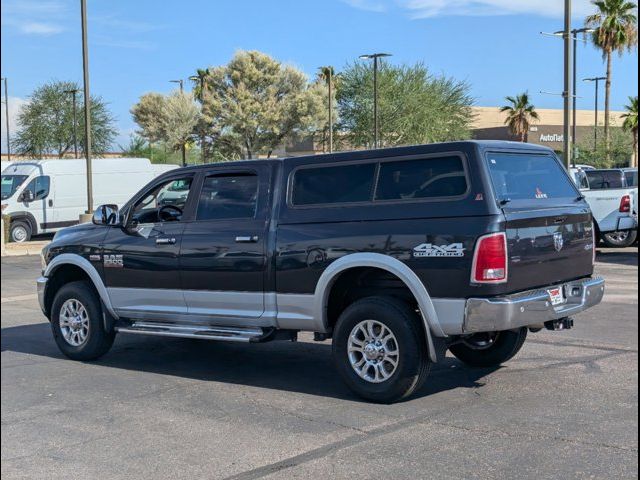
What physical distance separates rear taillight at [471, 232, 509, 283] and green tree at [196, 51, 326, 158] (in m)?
49.0

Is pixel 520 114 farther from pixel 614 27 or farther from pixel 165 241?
pixel 165 241

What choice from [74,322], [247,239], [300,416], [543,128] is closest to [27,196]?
[74,322]

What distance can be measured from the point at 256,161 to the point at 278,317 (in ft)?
4.96

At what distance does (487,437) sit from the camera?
545 centimetres

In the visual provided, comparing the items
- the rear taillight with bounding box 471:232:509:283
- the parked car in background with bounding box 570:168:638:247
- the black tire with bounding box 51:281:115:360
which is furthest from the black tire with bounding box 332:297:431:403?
the parked car in background with bounding box 570:168:638:247

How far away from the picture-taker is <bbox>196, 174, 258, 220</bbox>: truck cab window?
7293 millimetres

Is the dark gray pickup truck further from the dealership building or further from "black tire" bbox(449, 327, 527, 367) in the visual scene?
the dealership building

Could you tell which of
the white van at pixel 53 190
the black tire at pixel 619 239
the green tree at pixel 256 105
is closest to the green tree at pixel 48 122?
the green tree at pixel 256 105

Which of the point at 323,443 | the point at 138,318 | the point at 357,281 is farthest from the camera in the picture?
the point at 138,318

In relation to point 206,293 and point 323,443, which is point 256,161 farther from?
point 323,443

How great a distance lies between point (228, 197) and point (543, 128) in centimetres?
5863

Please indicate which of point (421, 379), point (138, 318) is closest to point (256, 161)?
point (138, 318)

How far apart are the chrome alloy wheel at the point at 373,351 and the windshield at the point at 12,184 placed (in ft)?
67.0

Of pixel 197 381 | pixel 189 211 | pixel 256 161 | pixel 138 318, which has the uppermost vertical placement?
pixel 256 161
